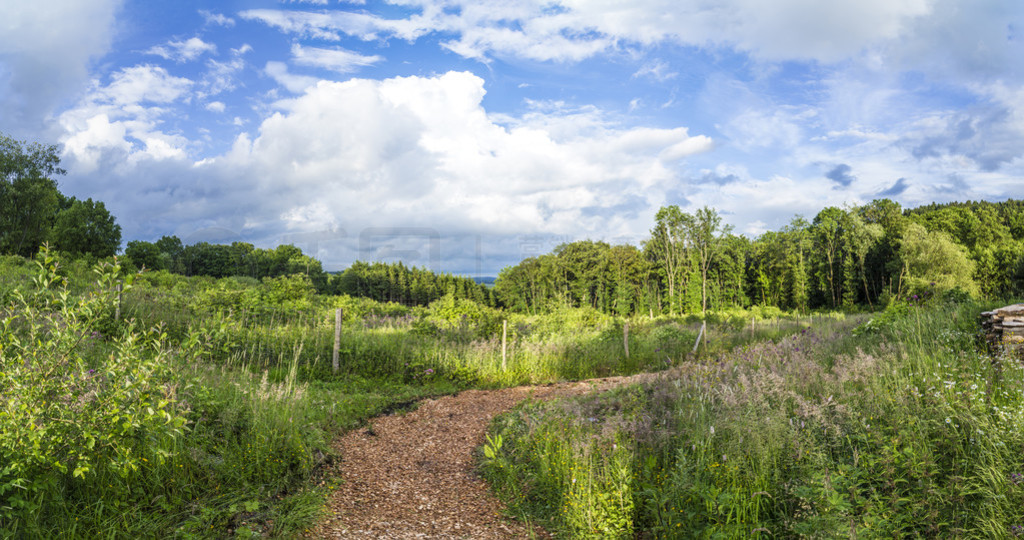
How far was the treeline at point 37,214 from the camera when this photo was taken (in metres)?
32.4

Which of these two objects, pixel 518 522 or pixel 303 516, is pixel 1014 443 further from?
pixel 303 516

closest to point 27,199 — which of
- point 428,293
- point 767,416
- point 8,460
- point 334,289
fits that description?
point 334,289

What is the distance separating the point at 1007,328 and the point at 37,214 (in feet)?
157

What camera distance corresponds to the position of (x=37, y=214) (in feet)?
111

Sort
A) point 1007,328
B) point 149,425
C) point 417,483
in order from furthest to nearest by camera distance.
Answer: point 1007,328, point 417,483, point 149,425

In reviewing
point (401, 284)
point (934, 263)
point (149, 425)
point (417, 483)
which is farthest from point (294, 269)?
point (934, 263)

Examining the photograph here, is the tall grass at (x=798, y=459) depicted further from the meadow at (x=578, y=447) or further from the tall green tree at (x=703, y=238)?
the tall green tree at (x=703, y=238)

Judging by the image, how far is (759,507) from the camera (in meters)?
3.52

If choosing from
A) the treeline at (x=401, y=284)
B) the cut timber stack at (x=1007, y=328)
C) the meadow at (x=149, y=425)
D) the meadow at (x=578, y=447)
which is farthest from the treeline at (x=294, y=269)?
the cut timber stack at (x=1007, y=328)

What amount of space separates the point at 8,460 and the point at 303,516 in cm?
189

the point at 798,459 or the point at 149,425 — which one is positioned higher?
the point at 149,425

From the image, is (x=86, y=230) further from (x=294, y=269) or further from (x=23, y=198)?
(x=294, y=269)

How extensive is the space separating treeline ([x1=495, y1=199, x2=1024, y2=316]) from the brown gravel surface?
3334 cm

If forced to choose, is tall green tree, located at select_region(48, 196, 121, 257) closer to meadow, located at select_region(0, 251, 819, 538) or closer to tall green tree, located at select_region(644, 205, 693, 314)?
meadow, located at select_region(0, 251, 819, 538)
